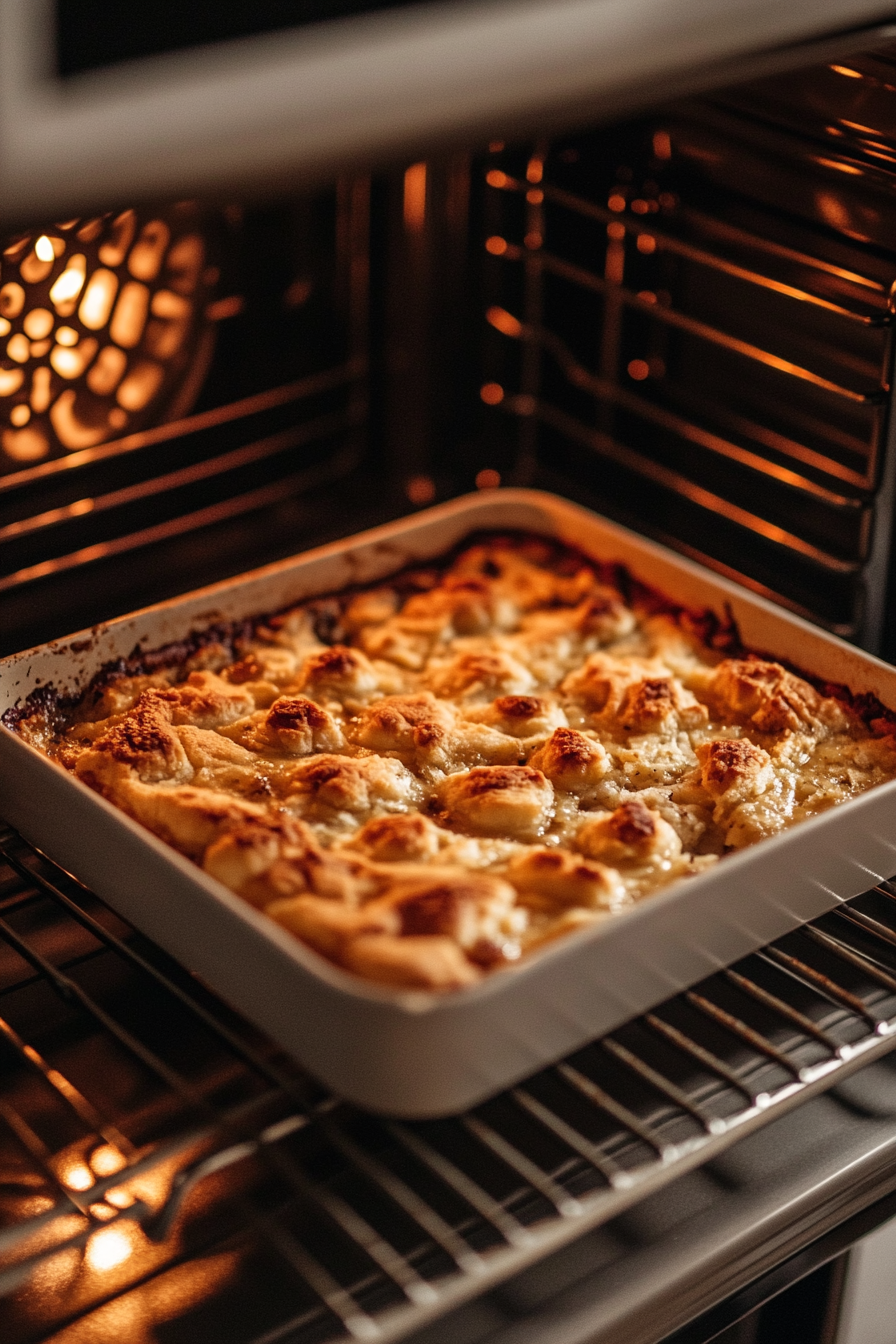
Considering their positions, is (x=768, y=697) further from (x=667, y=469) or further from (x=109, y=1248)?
(x=109, y=1248)

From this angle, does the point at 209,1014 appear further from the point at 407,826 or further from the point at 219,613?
the point at 219,613

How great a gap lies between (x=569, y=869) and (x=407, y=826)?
0.12 m

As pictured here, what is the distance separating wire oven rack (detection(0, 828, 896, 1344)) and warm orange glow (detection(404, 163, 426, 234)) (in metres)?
0.75

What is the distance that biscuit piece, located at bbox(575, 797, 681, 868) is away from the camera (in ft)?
3.63

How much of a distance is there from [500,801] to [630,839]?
0.33 ft

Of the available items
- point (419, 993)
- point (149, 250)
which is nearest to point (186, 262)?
point (149, 250)

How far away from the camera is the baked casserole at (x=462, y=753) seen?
3.39 feet

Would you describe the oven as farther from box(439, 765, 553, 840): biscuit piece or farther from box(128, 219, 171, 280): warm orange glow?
box(439, 765, 553, 840): biscuit piece

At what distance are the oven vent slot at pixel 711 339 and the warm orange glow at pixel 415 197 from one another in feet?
0.27

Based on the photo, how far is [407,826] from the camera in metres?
1.10

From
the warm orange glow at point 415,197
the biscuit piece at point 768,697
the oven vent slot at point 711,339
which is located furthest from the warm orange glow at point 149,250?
the biscuit piece at point 768,697

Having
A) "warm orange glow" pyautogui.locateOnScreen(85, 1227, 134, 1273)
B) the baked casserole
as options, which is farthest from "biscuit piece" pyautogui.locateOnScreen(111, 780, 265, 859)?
"warm orange glow" pyautogui.locateOnScreen(85, 1227, 134, 1273)

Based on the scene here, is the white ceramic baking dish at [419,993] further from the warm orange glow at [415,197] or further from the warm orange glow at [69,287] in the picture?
the warm orange glow at [415,197]

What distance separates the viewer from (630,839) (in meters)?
1.11
